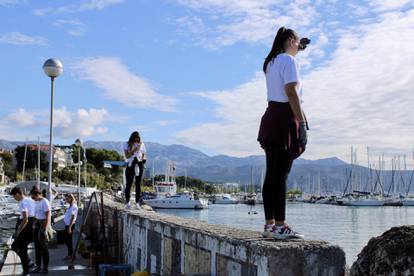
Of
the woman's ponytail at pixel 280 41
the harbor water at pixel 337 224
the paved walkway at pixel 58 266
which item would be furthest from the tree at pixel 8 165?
the woman's ponytail at pixel 280 41

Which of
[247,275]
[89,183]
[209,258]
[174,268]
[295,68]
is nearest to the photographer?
[247,275]

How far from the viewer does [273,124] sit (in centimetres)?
453

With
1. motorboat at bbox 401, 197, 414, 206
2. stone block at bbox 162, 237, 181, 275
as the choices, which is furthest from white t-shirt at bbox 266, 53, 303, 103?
motorboat at bbox 401, 197, 414, 206

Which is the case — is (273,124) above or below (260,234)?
above

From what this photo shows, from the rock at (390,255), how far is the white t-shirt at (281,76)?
6.18ft

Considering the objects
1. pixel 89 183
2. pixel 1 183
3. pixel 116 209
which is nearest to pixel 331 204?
pixel 89 183

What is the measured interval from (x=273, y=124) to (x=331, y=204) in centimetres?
13500

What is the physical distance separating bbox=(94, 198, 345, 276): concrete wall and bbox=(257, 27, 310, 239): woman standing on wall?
0.98 feet

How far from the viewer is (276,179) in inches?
180

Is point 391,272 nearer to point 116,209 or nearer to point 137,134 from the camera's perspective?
point 137,134

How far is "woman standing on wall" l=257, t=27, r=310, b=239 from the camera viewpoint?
4.45 meters

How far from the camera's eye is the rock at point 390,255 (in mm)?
2602

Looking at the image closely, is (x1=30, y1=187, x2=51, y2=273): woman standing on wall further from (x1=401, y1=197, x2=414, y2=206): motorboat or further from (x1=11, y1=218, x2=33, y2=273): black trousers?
(x1=401, y1=197, x2=414, y2=206): motorboat

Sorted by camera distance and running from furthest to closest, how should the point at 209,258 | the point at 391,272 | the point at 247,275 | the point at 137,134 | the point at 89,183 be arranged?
1. the point at 89,183
2. the point at 137,134
3. the point at 209,258
4. the point at 247,275
5. the point at 391,272
